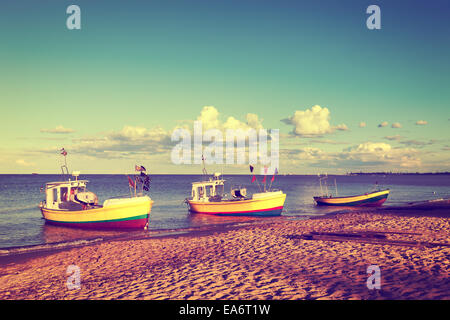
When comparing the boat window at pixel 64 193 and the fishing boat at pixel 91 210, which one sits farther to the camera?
the boat window at pixel 64 193

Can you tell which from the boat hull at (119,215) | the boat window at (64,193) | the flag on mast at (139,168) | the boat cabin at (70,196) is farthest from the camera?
the boat window at (64,193)

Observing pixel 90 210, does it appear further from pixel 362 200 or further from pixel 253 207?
pixel 362 200

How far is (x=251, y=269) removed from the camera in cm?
1102

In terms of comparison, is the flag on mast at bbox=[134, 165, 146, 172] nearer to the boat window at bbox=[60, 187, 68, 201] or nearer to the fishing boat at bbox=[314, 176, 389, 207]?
the boat window at bbox=[60, 187, 68, 201]

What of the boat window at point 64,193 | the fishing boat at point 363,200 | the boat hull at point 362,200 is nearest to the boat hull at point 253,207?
the fishing boat at point 363,200

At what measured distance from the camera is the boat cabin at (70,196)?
28625mm

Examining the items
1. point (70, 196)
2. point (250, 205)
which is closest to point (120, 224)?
point (70, 196)

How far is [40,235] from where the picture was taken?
83.1 feet

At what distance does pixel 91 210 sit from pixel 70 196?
491 cm

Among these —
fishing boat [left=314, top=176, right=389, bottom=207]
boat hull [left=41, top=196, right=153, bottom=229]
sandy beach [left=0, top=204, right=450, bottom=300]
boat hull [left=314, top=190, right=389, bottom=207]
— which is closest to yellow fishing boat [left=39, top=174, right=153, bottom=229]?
boat hull [left=41, top=196, right=153, bottom=229]

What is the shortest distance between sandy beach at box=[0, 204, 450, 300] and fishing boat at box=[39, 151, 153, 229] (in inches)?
326

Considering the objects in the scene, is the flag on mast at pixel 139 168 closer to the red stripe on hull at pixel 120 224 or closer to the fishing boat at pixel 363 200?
the red stripe on hull at pixel 120 224

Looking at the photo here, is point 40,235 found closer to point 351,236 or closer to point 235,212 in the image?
point 235,212
